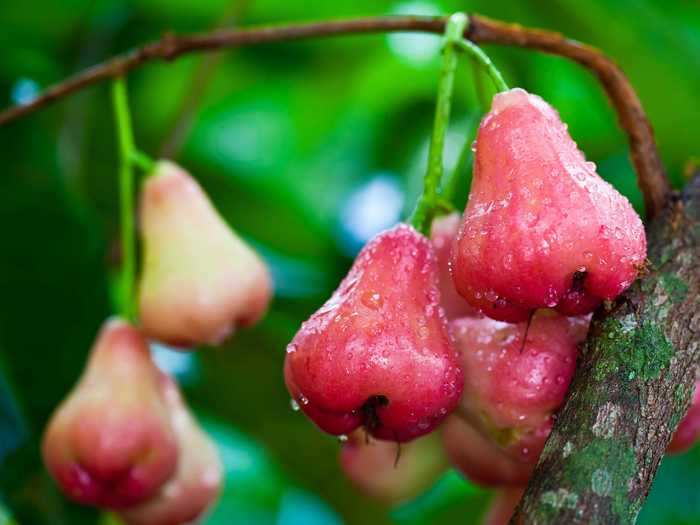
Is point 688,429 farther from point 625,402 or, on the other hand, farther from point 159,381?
point 159,381

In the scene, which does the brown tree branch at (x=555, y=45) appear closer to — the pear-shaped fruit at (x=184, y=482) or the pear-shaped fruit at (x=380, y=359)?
the pear-shaped fruit at (x=380, y=359)

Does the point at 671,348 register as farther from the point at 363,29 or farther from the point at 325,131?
the point at 325,131

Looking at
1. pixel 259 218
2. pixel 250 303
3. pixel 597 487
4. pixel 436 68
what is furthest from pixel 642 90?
pixel 597 487

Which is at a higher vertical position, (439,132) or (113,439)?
(439,132)

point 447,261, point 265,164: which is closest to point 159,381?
point 447,261

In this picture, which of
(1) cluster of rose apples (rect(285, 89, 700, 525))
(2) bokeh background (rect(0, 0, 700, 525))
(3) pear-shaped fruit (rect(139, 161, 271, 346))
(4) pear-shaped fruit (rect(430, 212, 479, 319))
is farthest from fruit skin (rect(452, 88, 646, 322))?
(2) bokeh background (rect(0, 0, 700, 525))

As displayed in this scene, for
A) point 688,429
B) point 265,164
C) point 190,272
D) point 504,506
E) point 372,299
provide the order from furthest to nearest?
1. point 265,164
2. point 190,272
3. point 504,506
4. point 688,429
5. point 372,299
